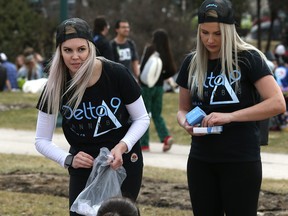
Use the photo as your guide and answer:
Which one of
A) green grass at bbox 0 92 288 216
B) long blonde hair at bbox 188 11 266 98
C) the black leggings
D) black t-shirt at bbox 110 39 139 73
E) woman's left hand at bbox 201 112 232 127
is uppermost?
long blonde hair at bbox 188 11 266 98

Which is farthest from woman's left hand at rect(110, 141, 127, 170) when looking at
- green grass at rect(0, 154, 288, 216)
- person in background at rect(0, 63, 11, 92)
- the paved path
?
person in background at rect(0, 63, 11, 92)

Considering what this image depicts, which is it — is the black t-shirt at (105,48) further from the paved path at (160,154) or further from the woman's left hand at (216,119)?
the woman's left hand at (216,119)

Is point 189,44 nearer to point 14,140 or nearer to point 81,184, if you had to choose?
point 14,140

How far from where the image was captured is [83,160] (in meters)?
4.36

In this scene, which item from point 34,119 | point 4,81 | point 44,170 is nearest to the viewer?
point 44,170

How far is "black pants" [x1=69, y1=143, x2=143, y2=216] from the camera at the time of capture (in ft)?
14.6

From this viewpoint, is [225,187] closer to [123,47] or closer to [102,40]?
[102,40]

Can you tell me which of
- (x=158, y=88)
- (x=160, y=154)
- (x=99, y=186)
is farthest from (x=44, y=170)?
(x=99, y=186)

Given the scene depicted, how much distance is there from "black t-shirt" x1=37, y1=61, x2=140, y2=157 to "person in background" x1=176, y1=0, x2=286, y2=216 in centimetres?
38

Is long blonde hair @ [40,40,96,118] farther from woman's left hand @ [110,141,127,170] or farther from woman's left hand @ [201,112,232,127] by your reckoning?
woman's left hand @ [201,112,232,127]

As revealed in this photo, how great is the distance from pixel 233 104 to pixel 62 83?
0.94m

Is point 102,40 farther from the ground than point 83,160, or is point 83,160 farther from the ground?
point 102,40

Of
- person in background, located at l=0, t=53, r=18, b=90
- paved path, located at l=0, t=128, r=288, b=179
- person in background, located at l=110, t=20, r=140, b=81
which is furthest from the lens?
person in background, located at l=0, t=53, r=18, b=90

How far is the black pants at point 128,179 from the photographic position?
4453 millimetres
